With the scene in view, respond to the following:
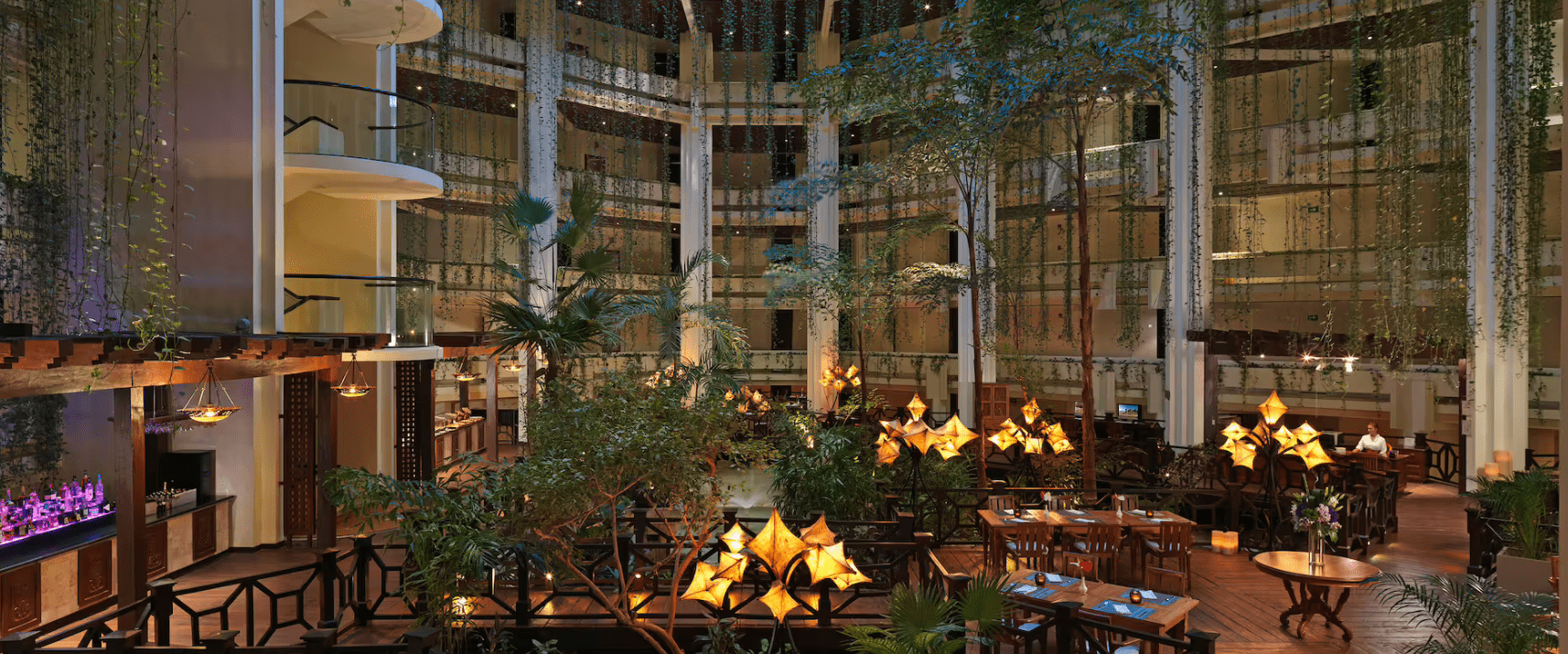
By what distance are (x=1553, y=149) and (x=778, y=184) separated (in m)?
15.1

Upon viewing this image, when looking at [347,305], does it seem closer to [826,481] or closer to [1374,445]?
[826,481]

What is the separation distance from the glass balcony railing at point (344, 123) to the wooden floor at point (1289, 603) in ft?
27.0

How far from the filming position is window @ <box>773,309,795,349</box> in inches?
1081

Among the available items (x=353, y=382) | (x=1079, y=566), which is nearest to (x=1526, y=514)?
(x=1079, y=566)

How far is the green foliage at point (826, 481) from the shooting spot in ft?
35.6

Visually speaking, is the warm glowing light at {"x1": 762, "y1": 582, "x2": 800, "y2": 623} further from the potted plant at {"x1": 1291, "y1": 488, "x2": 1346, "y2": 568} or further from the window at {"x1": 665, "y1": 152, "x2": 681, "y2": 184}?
the window at {"x1": 665, "y1": 152, "x2": 681, "y2": 184}

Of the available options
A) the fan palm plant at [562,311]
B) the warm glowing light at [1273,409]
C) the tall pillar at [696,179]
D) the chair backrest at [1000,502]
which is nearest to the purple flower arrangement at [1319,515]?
the warm glowing light at [1273,409]

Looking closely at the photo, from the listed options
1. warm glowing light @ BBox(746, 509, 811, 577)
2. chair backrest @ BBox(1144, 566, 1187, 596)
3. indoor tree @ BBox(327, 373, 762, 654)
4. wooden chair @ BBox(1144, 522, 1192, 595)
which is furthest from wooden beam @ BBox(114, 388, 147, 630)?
wooden chair @ BBox(1144, 522, 1192, 595)

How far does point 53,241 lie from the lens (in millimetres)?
6793

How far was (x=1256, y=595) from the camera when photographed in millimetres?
8953

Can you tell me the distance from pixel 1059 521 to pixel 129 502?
864 centimetres

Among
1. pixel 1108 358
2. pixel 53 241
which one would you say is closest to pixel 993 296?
pixel 1108 358

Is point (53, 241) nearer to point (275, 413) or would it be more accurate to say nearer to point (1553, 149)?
point (275, 413)

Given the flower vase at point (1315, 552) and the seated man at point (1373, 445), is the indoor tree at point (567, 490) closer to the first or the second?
the flower vase at point (1315, 552)
